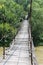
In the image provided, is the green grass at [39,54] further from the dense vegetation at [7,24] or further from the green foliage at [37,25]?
the dense vegetation at [7,24]

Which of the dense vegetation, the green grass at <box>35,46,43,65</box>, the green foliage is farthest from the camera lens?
the green foliage

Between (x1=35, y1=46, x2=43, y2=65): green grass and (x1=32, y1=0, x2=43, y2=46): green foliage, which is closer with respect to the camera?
(x1=35, y1=46, x2=43, y2=65): green grass

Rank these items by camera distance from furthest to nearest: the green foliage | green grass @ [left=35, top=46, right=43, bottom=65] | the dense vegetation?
the green foliage
green grass @ [left=35, top=46, right=43, bottom=65]
the dense vegetation

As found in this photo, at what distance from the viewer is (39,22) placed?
27.4 meters

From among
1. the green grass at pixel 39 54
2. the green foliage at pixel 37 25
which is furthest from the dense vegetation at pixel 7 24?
the green grass at pixel 39 54

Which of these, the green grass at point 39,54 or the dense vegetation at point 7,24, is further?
the green grass at point 39,54

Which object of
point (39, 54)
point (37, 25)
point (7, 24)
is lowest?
point (39, 54)

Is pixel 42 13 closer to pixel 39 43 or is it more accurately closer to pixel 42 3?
pixel 39 43

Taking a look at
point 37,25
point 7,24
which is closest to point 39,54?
point 37,25

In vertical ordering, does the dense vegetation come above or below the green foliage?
above

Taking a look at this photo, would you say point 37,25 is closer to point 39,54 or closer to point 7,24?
point 39,54

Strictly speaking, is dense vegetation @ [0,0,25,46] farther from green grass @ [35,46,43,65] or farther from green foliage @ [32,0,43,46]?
green grass @ [35,46,43,65]

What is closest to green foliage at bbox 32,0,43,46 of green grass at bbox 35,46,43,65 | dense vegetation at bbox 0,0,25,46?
green grass at bbox 35,46,43,65

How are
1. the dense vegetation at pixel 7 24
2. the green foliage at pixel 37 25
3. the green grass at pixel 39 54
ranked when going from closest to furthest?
the dense vegetation at pixel 7 24 < the green grass at pixel 39 54 < the green foliage at pixel 37 25
